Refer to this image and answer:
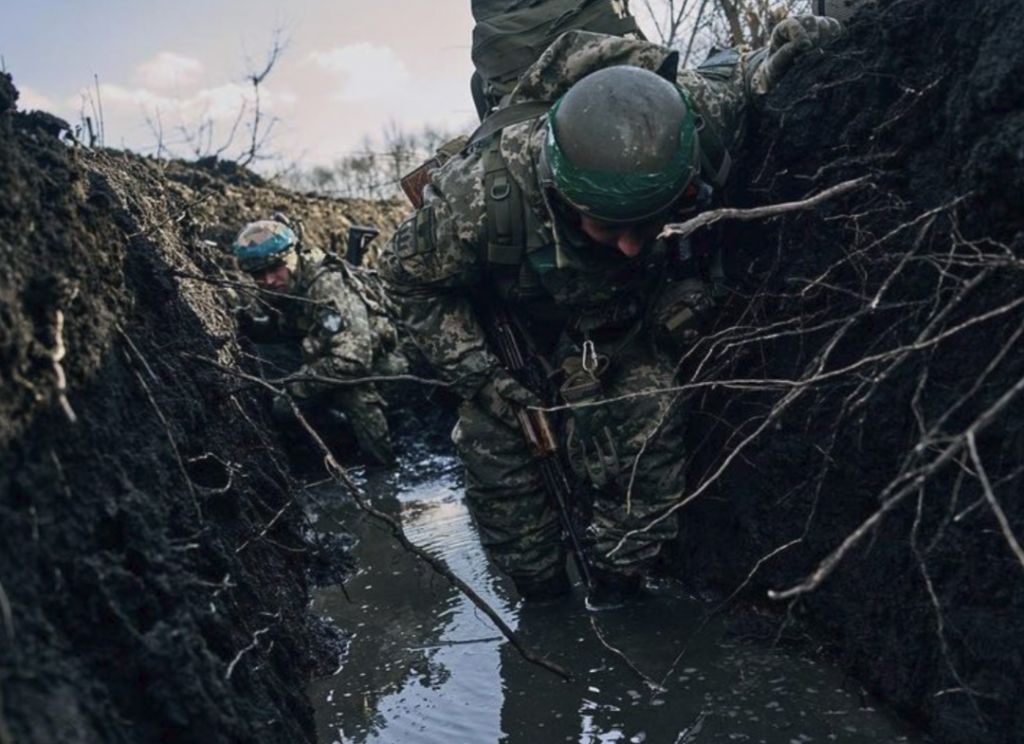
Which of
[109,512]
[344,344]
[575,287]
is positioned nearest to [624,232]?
[575,287]

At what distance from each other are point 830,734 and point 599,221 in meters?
1.68

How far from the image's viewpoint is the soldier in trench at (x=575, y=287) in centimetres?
343

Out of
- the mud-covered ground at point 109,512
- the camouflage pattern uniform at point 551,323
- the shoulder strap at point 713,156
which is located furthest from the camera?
the camouflage pattern uniform at point 551,323

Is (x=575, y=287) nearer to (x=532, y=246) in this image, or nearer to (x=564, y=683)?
(x=532, y=246)

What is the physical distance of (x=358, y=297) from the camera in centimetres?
745

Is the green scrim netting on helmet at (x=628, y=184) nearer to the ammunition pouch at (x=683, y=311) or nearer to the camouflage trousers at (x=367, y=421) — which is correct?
the ammunition pouch at (x=683, y=311)

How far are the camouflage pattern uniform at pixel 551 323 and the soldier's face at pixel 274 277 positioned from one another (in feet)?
10.8

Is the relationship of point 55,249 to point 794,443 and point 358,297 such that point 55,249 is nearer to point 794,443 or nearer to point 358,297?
point 794,443

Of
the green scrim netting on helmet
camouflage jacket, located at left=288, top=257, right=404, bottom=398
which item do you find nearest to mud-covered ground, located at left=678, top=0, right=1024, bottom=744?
the green scrim netting on helmet

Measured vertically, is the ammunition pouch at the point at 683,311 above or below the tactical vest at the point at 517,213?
below

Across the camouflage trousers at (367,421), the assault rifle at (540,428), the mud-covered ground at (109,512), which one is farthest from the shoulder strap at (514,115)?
the camouflage trousers at (367,421)

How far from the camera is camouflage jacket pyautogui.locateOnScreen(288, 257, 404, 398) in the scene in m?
7.14

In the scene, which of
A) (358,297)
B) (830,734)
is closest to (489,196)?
(830,734)

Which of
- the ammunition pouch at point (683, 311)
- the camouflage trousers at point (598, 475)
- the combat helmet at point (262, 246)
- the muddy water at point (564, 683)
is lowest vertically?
the muddy water at point (564, 683)
